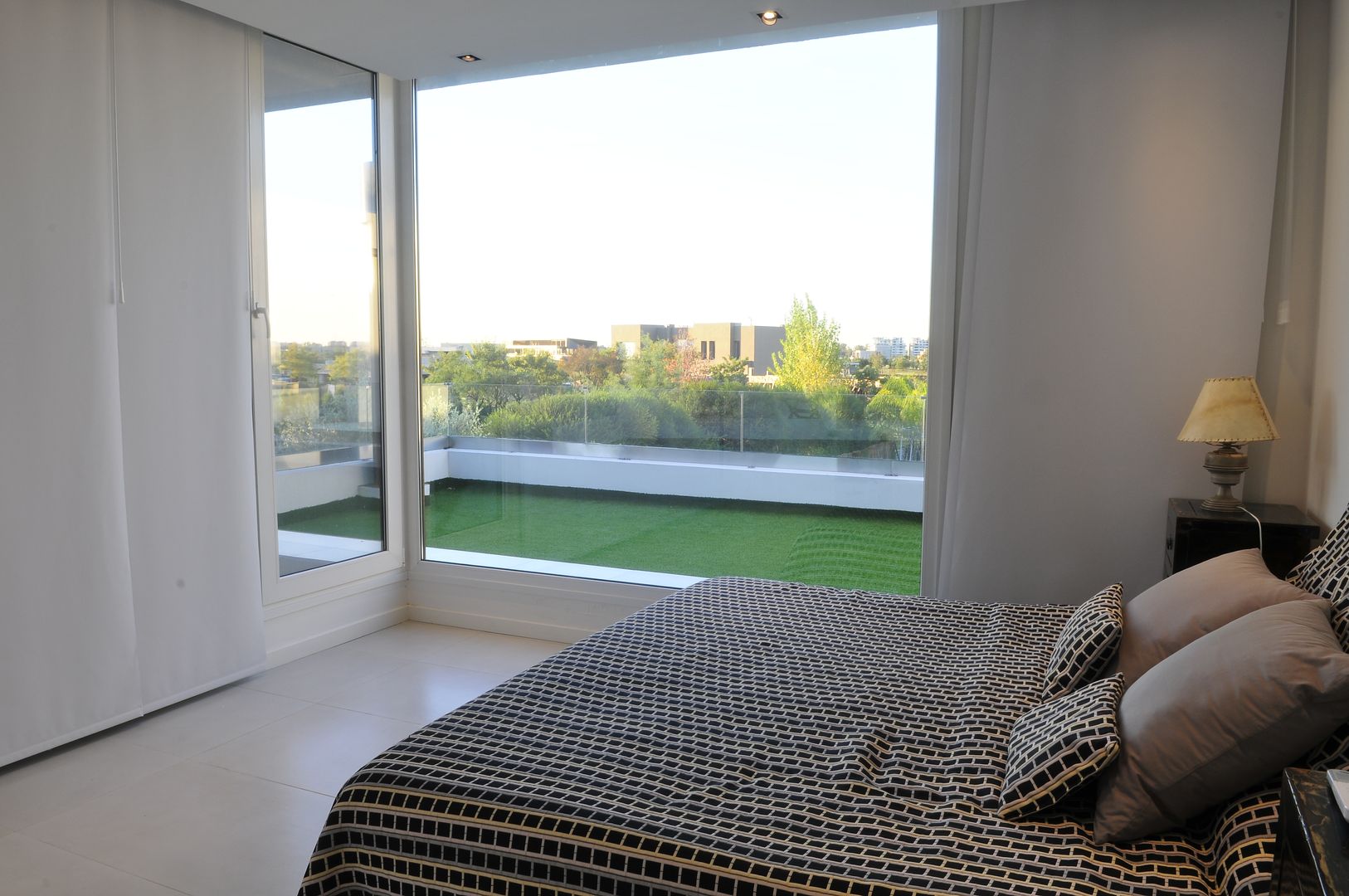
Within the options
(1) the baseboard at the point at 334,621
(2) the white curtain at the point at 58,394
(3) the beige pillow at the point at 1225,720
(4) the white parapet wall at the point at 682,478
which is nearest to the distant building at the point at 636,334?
(4) the white parapet wall at the point at 682,478

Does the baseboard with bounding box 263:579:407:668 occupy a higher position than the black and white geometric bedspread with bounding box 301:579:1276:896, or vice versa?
the black and white geometric bedspread with bounding box 301:579:1276:896

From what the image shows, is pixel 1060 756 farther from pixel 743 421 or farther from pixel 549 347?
pixel 549 347

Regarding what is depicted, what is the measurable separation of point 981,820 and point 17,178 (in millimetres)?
3348

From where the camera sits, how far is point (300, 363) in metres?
4.22

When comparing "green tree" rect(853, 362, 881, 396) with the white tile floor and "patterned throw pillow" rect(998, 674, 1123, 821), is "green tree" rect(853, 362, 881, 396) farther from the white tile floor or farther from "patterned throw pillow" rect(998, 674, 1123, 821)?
"patterned throw pillow" rect(998, 674, 1123, 821)

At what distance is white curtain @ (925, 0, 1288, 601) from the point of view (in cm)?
329

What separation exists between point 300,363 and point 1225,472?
3735 mm

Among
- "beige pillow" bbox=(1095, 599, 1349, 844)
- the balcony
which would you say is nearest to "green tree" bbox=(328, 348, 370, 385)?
the balcony

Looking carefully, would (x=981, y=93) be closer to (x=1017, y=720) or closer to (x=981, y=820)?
(x=1017, y=720)

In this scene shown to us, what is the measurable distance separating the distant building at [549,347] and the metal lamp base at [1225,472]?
2.66m

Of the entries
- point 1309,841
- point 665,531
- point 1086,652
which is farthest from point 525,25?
point 1309,841

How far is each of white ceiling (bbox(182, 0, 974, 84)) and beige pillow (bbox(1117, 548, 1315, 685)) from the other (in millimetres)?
2218

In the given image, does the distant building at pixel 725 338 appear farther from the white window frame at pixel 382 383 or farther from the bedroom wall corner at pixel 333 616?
the bedroom wall corner at pixel 333 616

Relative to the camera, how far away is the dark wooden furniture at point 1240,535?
9.57 ft
